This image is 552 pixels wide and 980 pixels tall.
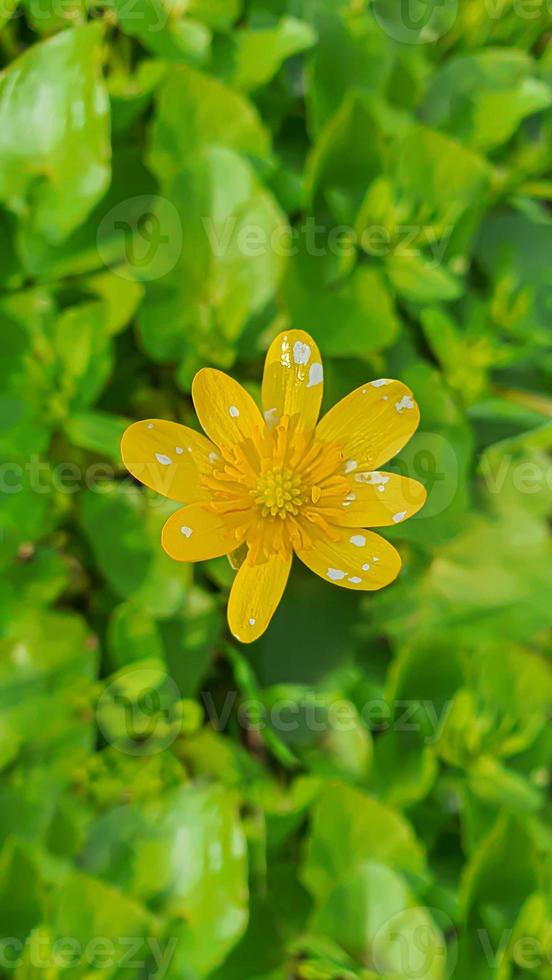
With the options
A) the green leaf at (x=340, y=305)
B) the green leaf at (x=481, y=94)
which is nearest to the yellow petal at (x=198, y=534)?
the green leaf at (x=340, y=305)

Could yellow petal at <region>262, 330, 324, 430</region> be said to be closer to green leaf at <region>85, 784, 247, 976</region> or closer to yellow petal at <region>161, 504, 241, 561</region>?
yellow petal at <region>161, 504, 241, 561</region>

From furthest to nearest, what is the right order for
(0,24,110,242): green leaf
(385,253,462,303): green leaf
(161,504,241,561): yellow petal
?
1. (385,253,462,303): green leaf
2. (0,24,110,242): green leaf
3. (161,504,241,561): yellow petal

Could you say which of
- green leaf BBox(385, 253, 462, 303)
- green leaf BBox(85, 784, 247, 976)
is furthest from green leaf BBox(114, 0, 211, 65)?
green leaf BBox(85, 784, 247, 976)

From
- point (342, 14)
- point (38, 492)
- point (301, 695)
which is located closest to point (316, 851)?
point (301, 695)

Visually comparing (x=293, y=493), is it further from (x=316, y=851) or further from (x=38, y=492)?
(x=316, y=851)

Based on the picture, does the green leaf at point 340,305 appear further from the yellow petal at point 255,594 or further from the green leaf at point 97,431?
the yellow petal at point 255,594

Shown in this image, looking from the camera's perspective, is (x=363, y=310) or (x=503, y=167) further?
(x=503, y=167)

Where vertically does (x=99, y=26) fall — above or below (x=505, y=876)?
above

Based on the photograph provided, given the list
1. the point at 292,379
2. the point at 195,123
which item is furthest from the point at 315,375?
the point at 195,123
